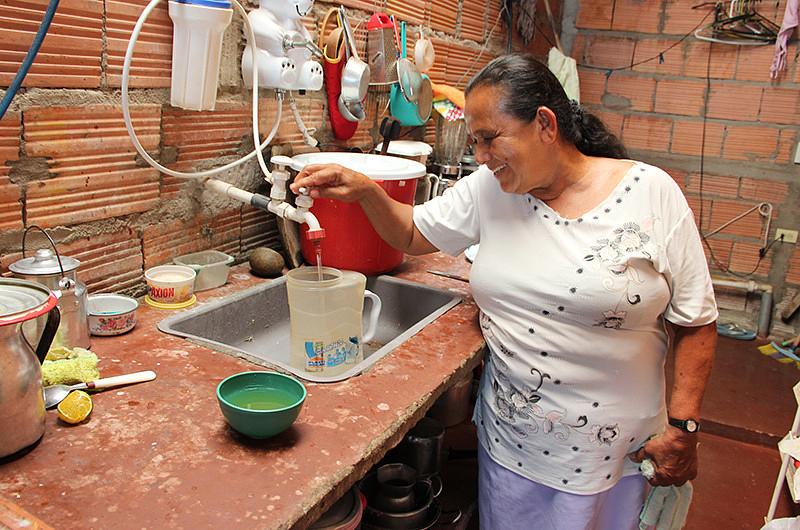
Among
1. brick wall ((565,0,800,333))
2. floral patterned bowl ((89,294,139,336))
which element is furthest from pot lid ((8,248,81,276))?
Answer: brick wall ((565,0,800,333))

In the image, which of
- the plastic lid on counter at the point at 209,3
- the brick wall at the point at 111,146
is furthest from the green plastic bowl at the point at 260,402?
the plastic lid on counter at the point at 209,3

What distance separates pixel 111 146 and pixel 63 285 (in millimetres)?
337

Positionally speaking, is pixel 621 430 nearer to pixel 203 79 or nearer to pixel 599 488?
pixel 599 488

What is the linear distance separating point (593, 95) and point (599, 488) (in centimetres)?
315

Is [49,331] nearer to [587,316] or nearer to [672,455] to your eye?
[587,316]

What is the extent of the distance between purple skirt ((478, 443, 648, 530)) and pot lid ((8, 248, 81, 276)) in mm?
945

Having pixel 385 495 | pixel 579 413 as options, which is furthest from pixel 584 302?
pixel 385 495

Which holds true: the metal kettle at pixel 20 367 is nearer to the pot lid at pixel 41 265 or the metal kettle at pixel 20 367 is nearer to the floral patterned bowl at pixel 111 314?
the pot lid at pixel 41 265

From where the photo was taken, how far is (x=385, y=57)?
1.99 m

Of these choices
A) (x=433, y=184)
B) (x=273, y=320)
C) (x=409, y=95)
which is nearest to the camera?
(x=273, y=320)

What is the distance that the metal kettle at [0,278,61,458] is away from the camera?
788 millimetres

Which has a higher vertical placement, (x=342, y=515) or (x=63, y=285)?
(x=63, y=285)

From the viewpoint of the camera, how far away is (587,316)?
4.01ft

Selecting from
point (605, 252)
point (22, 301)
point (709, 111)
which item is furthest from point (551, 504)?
point (709, 111)
